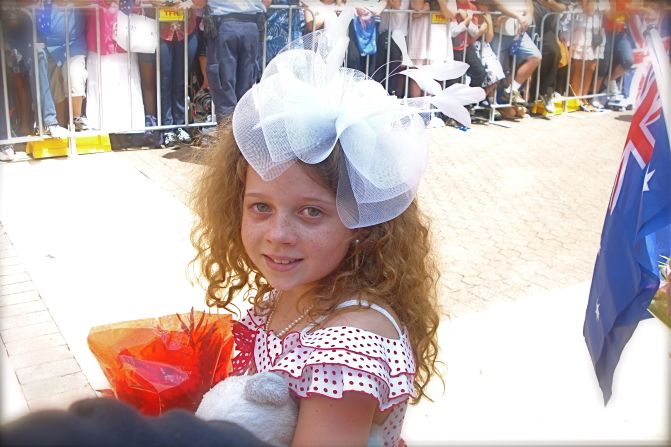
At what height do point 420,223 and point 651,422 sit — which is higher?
point 420,223

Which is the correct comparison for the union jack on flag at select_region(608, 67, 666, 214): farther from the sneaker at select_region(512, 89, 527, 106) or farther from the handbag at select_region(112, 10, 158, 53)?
the sneaker at select_region(512, 89, 527, 106)

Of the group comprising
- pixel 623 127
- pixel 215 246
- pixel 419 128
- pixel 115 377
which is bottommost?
pixel 623 127

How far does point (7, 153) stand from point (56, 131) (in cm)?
50

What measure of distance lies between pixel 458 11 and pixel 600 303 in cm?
778

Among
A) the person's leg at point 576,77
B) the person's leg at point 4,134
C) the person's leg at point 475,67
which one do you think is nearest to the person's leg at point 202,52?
the person's leg at point 4,134

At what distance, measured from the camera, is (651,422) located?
3080 millimetres

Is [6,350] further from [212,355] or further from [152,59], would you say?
[152,59]

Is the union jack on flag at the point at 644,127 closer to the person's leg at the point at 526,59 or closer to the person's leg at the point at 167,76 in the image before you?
the person's leg at the point at 167,76

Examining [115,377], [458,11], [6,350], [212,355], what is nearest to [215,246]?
[212,355]

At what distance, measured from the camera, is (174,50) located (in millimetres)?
7684

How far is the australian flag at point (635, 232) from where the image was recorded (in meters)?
1.79

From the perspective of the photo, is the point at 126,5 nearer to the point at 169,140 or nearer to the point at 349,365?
the point at 169,140

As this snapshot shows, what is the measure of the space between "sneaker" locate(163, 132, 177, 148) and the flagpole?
6.32m

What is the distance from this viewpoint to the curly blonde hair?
167cm
